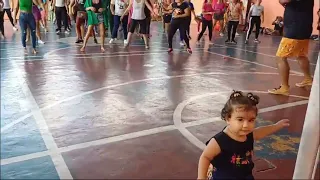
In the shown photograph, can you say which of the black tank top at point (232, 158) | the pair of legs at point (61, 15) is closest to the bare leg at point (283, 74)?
the black tank top at point (232, 158)

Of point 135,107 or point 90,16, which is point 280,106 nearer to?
point 135,107

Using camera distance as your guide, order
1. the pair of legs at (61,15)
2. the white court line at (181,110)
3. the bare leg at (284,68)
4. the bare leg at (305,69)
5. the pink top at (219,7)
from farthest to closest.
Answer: the pink top at (219,7) → the pair of legs at (61,15) → the bare leg at (305,69) → the bare leg at (284,68) → the white court line at (181,110)

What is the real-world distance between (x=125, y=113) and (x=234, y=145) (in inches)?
107

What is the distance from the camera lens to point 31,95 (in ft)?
18.7

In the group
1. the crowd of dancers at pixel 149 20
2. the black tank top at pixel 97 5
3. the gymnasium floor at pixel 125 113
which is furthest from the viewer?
the black tank top at pixel 97 5

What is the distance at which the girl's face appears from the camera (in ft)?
8.02

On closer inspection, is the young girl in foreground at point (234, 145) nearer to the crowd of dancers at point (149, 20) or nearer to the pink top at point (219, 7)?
the crowd of dancers at point (149, 20)

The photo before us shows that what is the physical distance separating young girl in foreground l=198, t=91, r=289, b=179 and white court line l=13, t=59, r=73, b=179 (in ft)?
4.51

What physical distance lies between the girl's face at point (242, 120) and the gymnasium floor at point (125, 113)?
1.06 m

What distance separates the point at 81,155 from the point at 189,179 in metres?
1.10

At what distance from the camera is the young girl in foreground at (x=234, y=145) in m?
2.45

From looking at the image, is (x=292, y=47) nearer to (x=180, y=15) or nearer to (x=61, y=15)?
(x=180, y=15)

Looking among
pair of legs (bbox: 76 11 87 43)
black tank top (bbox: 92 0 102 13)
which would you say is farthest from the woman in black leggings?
pair of legs (bbox: 76 11 87 43)

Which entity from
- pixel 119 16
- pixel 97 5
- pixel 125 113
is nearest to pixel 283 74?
pixel 125 113
